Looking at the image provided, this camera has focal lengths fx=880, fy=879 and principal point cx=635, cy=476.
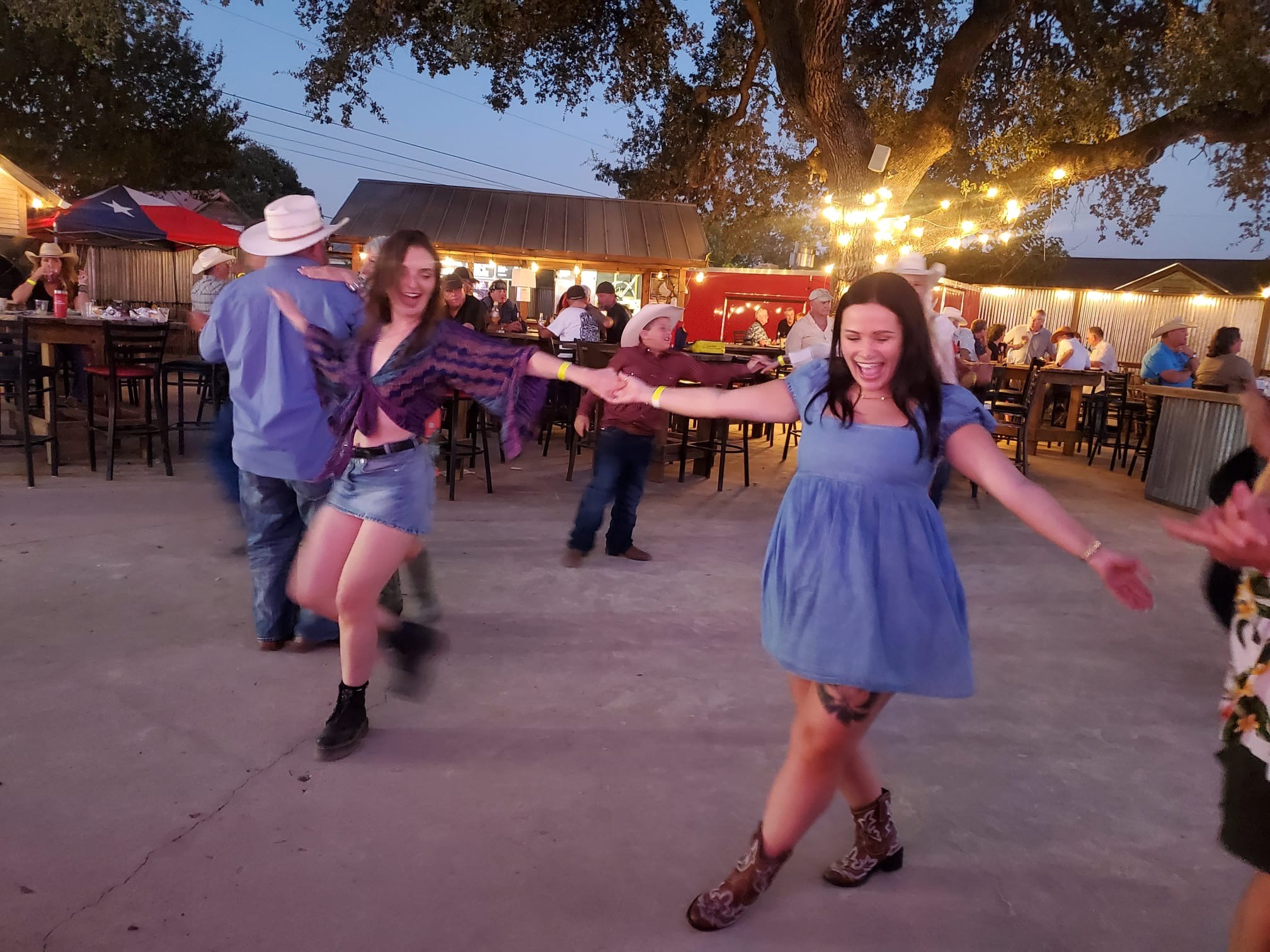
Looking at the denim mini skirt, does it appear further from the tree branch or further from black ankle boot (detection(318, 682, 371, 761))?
the tree branch

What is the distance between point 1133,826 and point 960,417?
1.69m

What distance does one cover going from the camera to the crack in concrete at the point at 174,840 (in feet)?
7.02

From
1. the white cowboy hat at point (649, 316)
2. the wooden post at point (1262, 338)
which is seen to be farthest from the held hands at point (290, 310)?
the wooden post at point (1262, 338)

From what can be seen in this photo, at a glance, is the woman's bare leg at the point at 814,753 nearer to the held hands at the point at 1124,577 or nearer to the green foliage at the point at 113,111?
the held hands at the point at 1124,577

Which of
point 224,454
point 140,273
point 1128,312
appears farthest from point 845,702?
point 1128,312

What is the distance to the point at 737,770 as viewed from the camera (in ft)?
10.0

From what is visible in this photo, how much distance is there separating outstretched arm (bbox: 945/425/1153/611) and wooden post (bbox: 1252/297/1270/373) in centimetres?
1928

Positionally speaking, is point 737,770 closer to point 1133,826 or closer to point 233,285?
point 1133,826

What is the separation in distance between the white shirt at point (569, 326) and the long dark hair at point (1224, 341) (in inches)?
237

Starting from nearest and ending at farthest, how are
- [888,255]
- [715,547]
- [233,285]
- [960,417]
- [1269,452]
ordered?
[1269,452], [960,417], [233,285], [715,547], [888,255]

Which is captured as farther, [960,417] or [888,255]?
[888,255]

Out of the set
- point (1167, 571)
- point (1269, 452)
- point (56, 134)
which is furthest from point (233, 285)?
point (56, 134)

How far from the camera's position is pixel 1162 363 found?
9.39 metres

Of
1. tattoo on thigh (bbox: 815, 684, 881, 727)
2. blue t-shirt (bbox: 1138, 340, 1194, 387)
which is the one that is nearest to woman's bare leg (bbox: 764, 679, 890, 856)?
tattoo on thigh (bbox: 815, 684, 881, 727)
